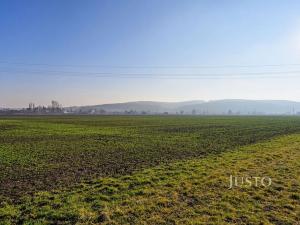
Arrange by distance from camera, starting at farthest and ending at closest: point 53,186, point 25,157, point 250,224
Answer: point 25,157, point 53,186, point 250,224

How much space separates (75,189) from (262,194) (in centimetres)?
727

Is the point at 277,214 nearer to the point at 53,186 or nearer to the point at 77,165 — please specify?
the point at 53,186

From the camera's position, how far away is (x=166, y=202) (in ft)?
30.6

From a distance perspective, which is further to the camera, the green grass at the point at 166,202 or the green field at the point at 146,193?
the green field at the point at 146,193

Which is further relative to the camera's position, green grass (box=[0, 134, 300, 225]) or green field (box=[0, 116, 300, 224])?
green field (box=[0, 116, 300, 224])

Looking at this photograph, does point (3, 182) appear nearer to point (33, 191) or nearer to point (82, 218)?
point (33, 191)

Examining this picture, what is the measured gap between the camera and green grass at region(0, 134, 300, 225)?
798 cm

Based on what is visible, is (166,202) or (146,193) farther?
(146,193)

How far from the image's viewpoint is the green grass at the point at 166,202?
7.98m

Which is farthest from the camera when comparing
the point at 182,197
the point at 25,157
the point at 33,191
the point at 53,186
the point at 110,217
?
the point at 25,157

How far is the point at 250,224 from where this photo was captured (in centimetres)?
755

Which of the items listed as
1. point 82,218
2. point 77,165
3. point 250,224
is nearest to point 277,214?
point 250,224

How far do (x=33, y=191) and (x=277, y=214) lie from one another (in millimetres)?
8931

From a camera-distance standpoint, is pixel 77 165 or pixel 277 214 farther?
pixel 77 165
